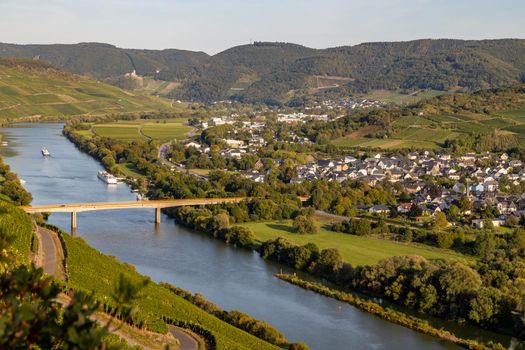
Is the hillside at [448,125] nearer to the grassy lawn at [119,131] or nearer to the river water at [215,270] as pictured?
the grassy lawn at [119,131]

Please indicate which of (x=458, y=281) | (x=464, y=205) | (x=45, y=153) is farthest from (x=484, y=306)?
(x=45, y=153)

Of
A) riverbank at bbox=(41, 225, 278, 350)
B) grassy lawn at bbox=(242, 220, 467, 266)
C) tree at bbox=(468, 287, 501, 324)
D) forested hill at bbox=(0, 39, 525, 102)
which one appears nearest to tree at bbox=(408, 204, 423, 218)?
grassy lawn at bbox=(242, 220, 467, 266)

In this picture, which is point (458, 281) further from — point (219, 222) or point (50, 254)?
point (219, 222)

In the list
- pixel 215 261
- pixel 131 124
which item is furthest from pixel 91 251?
pixel 131 124

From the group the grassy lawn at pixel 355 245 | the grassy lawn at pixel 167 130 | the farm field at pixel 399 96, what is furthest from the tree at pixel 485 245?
the farm field at pixel 399 96

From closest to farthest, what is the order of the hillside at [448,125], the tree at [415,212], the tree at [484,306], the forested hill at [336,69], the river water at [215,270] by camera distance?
1. the river water at [215,270]
2. the tree at [484,306]
3. the tree at [415,212]
4. the hillside at [448,125]
5. the forested hill at [336,69]

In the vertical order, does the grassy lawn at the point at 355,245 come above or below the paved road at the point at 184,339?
below
